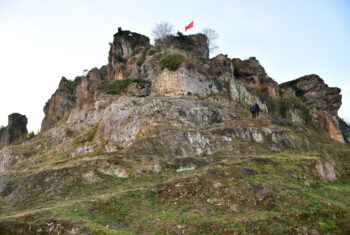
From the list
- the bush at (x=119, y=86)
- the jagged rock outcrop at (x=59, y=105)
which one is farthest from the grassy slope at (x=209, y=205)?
the jagged rock outcrop at (x=59, y=105)

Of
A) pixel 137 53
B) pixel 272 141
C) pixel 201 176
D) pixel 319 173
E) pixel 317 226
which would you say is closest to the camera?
pixel 317 226

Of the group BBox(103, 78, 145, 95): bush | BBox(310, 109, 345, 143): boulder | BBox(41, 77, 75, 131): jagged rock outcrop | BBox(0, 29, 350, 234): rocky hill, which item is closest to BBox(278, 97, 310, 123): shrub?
BBox(310, 109, 345, 143): boulder

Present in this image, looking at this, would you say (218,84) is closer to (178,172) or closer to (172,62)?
(172,62)

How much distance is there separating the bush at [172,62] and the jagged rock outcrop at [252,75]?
21674mm

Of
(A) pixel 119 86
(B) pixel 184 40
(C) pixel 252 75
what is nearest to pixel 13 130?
(A) pixel 119 86

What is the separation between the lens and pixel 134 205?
1406 cm

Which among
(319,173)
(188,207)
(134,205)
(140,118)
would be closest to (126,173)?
(134,205)

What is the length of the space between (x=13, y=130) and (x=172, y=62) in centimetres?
5037

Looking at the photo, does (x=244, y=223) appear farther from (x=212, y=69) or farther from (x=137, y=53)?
(x=137, y=53)

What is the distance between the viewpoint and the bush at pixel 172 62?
35594mm

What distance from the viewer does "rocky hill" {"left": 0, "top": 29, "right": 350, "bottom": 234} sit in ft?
38.4

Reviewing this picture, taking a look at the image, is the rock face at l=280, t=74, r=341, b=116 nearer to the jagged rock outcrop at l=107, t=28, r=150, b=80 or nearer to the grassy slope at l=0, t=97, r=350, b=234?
the jagged rock outcrop at l=107, t=28, r=150, b=80

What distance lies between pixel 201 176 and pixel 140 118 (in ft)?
41.8

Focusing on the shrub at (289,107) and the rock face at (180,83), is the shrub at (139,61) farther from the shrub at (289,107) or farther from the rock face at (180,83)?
the shrub at (289,107)
